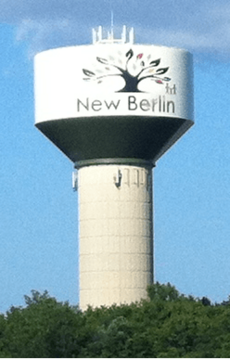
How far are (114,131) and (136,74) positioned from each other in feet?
12.4

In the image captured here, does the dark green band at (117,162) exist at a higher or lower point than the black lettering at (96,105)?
lower

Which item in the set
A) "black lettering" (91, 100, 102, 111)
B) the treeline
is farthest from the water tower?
the treeline

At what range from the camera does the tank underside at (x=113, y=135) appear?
309ft

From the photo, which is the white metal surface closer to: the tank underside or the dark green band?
the tank underside

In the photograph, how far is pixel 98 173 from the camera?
96.7 meters

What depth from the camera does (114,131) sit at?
94.2 meters

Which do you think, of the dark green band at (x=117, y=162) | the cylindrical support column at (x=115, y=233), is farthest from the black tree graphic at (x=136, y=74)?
the cylindrical support column at (x=115, y=233)

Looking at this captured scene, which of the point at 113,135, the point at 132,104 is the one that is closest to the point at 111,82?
the point at 132,104

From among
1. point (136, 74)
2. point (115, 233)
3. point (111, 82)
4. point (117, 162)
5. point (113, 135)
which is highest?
point (136, 74)

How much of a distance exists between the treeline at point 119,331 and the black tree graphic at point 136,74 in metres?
13.1

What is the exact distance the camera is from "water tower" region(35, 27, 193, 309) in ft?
310

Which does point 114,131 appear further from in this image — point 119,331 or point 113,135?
point 119,331

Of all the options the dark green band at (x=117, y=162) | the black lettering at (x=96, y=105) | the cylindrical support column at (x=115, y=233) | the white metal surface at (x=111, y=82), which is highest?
the white metal surface at (x=111, y=82)

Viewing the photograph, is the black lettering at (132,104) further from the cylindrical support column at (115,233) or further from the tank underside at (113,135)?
the cylindrical support column at (115,233)
